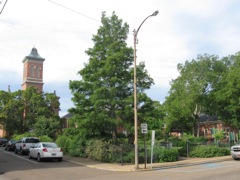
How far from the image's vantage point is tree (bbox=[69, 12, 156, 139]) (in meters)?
22.5

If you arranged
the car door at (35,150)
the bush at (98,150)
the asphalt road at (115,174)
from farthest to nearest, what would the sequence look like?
the car door at (35,150) < the bush at (98,150) < the asphalt road at (115,174)

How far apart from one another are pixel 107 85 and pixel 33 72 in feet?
226

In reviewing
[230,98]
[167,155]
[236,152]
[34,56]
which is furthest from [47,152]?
[34,56]

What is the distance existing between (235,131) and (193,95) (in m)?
13.7

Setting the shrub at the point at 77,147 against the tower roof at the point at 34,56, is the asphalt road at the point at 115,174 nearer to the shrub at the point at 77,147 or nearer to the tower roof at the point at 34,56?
the shrub at the point at 77,147

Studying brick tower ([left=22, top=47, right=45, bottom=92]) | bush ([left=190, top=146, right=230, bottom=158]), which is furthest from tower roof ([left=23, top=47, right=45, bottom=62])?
bush ([left=190, top=146, right=230, bottom=158])

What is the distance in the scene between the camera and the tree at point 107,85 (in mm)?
22500

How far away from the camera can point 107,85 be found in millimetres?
23609

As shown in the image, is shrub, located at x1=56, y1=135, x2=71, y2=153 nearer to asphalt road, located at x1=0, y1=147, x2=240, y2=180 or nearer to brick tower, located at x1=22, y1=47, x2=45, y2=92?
asphalt road, located at x1=0, y1=147, x2=240, y2=180

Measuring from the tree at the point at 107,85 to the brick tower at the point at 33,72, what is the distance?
65.0m

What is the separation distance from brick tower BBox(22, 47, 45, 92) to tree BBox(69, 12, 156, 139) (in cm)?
6496

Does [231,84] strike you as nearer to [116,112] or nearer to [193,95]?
[193,95]

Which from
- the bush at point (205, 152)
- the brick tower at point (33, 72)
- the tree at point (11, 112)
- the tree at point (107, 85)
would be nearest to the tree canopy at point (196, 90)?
the bush at point (205, 152)

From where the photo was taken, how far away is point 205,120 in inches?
2363
